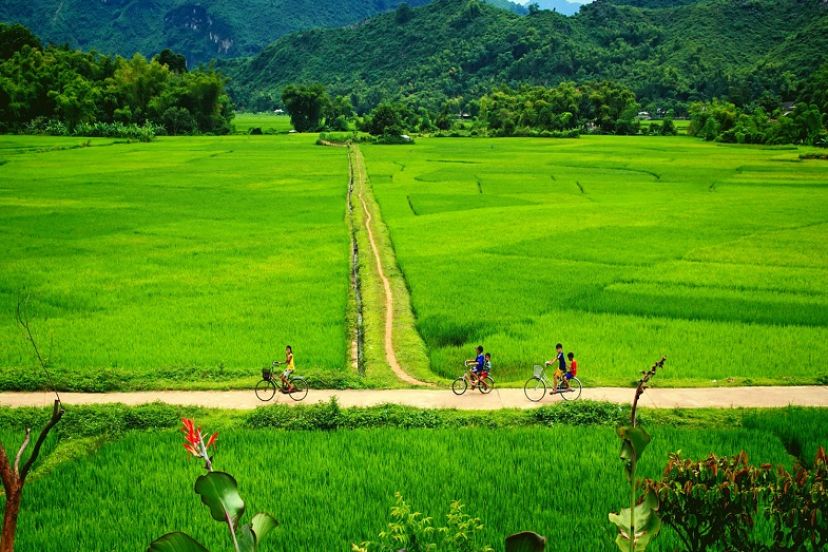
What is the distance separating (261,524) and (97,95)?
8993 cm

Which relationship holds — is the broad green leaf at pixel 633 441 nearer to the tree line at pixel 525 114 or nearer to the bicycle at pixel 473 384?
the bicycle at pixel 473 384

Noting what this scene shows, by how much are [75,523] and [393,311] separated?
11.6 metres

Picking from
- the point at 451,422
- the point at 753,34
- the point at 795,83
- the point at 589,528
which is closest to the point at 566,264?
the point at 451,422

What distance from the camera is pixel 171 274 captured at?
22.9 m

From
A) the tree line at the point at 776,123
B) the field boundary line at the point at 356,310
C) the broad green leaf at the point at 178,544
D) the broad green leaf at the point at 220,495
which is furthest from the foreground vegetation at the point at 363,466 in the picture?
the tree line at the point at 776,123

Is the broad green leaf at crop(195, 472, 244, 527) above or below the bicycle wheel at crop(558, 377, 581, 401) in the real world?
above

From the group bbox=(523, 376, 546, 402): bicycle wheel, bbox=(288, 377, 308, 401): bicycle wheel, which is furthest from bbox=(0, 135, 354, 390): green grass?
bbox=(523, 376, 546, 402): bicycle wheel

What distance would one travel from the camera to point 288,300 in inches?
782

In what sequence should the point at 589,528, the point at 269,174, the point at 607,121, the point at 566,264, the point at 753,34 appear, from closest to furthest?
the point at 589,528 → the point at 566,264 → the point at 269,174 → the point at 607,121 → the point at 753,34

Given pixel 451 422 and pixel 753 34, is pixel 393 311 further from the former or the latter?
pixel 753 34

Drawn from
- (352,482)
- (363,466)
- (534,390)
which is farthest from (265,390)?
(534,390)

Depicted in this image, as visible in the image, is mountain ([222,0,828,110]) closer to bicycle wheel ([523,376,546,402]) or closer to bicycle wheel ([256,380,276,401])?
bicycle wheel ([523,376,546,402])

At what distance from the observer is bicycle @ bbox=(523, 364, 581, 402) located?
42.0 ft

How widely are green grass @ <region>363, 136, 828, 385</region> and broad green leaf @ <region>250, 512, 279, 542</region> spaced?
1196 cm
